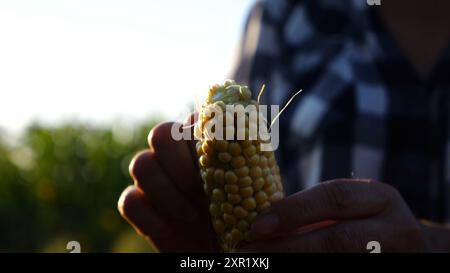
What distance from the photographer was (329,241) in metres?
1.22

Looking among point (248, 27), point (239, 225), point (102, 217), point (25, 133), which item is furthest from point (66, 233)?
point (239, 225)

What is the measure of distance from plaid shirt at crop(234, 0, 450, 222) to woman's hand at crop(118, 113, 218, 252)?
697 mm

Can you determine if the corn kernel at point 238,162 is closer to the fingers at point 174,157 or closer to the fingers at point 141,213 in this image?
the fingers at point 174,157

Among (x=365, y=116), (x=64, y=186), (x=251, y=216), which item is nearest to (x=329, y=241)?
(x=251, y=216)

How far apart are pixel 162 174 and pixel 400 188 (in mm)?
1073

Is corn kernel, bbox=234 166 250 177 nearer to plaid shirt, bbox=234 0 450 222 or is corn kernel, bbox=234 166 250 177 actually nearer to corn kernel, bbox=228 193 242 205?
corn kernel, bbox=228 193 242 205

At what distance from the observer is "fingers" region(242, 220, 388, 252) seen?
47.8 inches

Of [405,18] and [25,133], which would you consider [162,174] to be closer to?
[405,18]

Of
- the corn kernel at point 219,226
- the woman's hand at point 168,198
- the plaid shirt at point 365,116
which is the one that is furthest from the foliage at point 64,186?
the corn kernel at point 219,226

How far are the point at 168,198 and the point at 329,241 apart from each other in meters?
0.50

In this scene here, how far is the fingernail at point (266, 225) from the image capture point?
1.17 m

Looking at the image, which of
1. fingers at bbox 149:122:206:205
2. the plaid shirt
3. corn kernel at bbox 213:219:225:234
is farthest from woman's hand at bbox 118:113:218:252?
the plaid shirt

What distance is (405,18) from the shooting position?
2348mm

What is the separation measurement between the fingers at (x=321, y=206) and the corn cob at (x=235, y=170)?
0.04m
